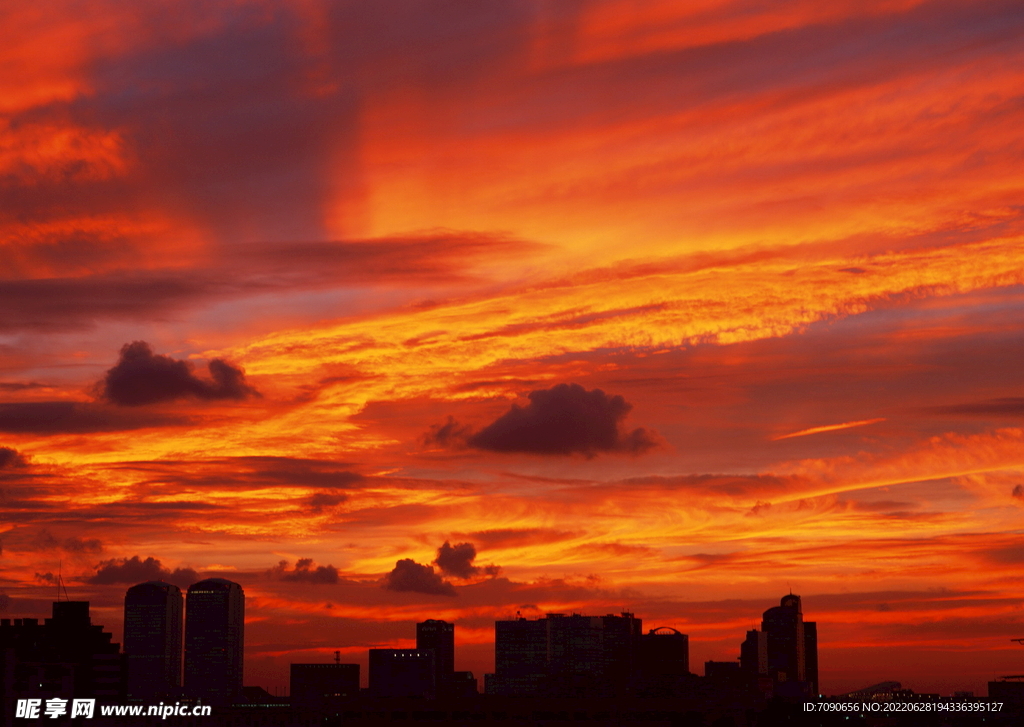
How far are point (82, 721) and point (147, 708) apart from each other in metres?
12.5

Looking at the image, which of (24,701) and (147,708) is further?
(147,708)

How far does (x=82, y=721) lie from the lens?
6796 inches

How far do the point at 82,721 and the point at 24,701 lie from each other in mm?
18762

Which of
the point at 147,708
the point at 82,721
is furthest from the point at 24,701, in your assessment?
the point at 147,708

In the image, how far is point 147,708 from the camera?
602 ft

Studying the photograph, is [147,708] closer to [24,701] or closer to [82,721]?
[82,721]

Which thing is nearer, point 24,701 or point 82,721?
point 24,701

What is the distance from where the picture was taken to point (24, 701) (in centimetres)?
15550

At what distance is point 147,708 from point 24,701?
30.3 meters
